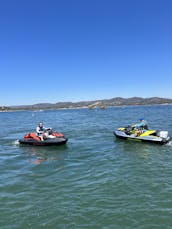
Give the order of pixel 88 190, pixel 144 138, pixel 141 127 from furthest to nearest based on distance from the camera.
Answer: pixel 141 127 < pixel 144 138 < pixel 88 190

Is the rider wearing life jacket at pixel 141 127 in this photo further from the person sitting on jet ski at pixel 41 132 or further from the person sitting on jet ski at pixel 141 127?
the person sitting on jet ski at pixel 41 132

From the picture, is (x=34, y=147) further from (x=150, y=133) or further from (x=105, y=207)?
(x=105, y=207)

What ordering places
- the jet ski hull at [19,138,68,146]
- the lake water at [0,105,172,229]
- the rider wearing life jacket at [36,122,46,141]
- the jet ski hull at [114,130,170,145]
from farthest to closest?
the rider wearing life jacket at [36,122,46,141] → the jet ski hull at [19,138,68,146] → the jet ski hull at [114,130,170,145] → the lake water at [0,105,172,229]

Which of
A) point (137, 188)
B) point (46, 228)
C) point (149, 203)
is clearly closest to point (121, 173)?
point (137, 188)

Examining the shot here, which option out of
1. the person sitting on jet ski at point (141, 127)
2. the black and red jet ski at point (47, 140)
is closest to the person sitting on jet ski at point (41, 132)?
the black and red jet ski at point (47, 140)

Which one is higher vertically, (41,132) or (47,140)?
(41,132)

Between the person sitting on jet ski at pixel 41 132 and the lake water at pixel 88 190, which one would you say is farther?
the person sitting on jet ski at pixel 41 132

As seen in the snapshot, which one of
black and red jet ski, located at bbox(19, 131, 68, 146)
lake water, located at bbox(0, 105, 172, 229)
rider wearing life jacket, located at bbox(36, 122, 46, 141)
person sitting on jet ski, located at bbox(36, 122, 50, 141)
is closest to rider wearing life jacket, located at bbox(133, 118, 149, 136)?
lake water, located at bbox(0, 105, 172, 229)

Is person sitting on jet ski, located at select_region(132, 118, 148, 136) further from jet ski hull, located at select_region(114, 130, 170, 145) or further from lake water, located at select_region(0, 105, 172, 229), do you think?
lake water, located at select_region(0, 105, 172, 229)

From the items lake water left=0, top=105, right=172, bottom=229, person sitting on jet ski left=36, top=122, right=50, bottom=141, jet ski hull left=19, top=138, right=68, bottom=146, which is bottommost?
lake water left=0, top=105, right=172, bottom=229

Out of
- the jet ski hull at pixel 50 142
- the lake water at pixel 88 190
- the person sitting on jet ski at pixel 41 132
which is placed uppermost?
the person sitting on jet ski at pixel 41 132

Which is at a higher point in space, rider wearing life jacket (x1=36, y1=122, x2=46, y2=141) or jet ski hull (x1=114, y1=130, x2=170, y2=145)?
rider wearing life jacket (x1=36, y1=122, x2=46, y2=141)

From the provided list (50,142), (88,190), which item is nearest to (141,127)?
(50,142)

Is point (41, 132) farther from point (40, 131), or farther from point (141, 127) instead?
point (141, 127)
